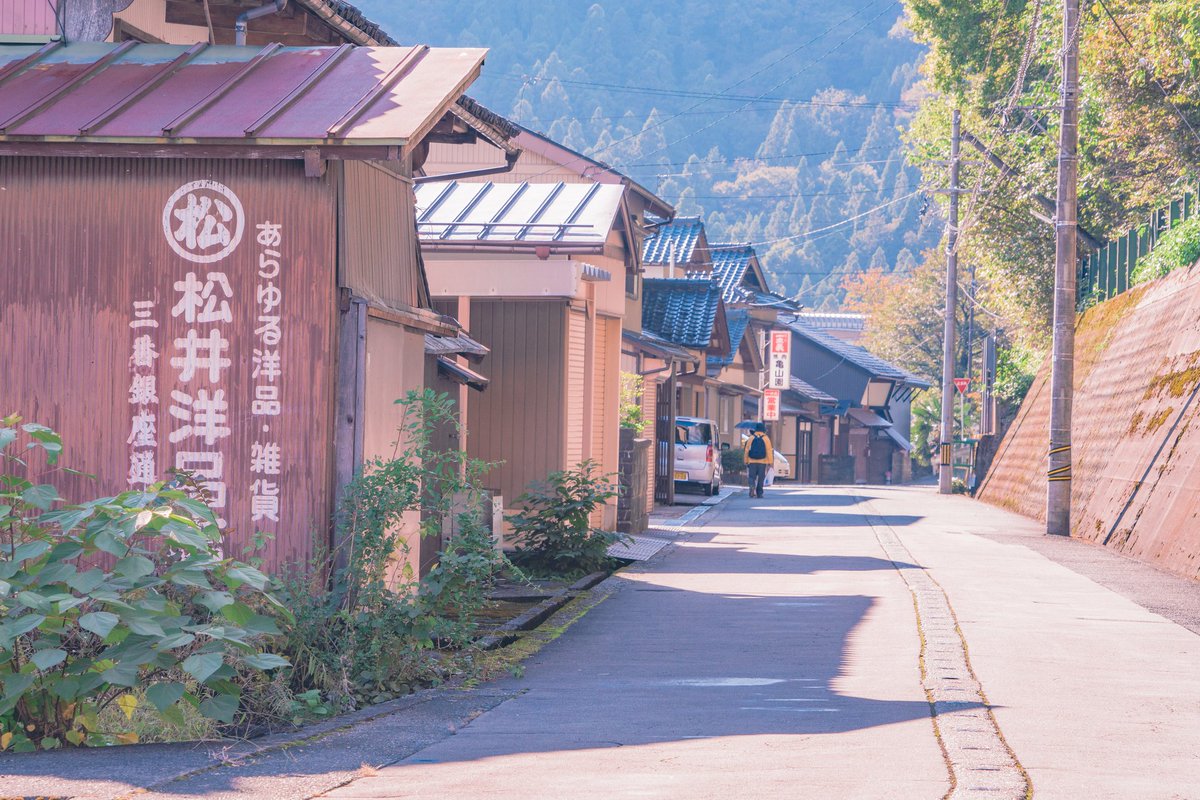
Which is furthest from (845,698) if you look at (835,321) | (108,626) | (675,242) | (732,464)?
(835,321)

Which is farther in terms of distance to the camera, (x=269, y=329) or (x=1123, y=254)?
(x=1123, y=254)

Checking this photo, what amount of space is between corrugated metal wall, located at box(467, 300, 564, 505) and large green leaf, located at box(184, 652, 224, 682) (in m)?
11.4

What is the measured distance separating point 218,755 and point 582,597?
7.65 metres

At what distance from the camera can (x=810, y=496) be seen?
124 ft

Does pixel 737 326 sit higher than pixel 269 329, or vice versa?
pixel 737 326

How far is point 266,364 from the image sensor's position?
880 centimetres

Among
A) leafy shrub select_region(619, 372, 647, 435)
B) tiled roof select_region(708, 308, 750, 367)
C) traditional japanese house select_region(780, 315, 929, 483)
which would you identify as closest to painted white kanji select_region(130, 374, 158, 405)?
leafy shrub select_region(619, 372, 647, 435)

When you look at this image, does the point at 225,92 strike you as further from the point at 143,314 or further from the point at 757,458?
the point at 757,458

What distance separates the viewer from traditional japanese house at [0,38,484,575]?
8750 mm

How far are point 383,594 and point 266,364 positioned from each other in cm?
169

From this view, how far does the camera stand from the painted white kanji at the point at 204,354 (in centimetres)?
882

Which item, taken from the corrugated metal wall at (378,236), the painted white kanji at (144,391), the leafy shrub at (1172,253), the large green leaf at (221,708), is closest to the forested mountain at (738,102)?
the leafy shrub at (1172,253)

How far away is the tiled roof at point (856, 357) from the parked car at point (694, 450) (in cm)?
3382

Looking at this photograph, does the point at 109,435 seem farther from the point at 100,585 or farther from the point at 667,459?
the point at 667,459
